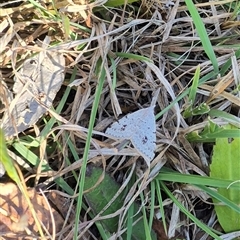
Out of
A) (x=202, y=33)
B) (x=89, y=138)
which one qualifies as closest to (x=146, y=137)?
(x=89, y=138)

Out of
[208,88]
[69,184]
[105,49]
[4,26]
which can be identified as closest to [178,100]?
[208,88]

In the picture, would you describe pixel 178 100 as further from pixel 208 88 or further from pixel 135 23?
pixel 135 23

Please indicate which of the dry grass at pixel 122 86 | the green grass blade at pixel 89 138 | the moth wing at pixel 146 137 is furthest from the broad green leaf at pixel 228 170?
the green grass blade at pixel 89 138

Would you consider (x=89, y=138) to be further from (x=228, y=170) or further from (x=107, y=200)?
(x=228, y=170)

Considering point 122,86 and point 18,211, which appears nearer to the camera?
point 18,211

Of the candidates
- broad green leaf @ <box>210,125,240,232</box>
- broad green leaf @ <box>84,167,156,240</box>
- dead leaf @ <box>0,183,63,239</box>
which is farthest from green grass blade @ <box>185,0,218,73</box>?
dead leaf @ <box>0,183,63,239</box>

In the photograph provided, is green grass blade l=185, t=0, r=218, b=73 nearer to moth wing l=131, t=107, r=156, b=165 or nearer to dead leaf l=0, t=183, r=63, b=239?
moth wing l=131, t=107, r=156, b=165
